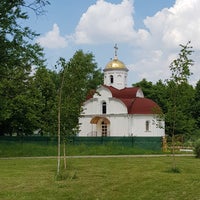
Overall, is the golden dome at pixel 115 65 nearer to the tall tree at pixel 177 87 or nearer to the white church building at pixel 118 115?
the white church building at pixel 118 115

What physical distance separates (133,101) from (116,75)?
775 cm

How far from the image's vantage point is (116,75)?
58.9 meters

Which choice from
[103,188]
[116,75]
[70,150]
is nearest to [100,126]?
[116,75]

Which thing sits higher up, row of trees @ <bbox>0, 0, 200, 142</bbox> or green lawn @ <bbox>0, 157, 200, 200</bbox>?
row of trees @ <bbox>0, 0, 200, 142</bbox>

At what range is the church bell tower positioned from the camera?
2317 inches

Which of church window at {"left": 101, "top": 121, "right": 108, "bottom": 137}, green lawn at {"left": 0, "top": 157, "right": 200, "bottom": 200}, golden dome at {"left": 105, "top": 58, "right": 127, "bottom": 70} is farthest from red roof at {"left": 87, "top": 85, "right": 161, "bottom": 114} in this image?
green lawn at {"left": 0, "top": 157, "right": 200, "bottom": 200}

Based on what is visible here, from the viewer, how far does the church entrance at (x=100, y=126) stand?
172 feet

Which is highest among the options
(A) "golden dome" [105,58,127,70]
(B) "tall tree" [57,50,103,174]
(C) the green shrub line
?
(A) "golden dome" [105,58,127,70]

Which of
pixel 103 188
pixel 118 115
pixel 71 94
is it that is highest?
pixel 118 115

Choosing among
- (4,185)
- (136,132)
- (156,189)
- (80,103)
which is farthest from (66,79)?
(136,132)

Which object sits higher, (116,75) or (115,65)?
(115,65)

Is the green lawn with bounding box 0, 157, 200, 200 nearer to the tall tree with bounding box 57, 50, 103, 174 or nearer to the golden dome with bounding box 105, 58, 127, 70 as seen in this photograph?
the tall tree with bounding box 57, 50, 103, 174

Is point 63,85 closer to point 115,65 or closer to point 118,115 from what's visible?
point 118,115

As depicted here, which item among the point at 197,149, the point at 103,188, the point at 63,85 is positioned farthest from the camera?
the point at 197,149
